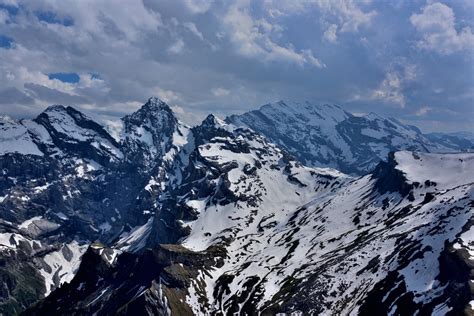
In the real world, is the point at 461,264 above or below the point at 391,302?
above

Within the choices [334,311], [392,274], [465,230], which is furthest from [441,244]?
[334,311]

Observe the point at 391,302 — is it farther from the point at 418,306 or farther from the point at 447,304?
the point at 447,304

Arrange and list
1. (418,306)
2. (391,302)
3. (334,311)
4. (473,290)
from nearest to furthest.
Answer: (473,290) → (418,306) → (391,302) → (334,311)

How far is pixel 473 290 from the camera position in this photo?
152 meters

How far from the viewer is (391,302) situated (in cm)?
17888

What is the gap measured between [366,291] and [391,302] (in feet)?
67.9

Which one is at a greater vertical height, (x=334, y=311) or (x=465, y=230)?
(x=465, y=230)

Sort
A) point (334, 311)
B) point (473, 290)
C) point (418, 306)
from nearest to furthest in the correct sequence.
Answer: point (473, 290), point (418, 306), point (334, 311)

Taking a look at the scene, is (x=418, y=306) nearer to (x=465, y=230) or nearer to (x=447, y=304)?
(x=447, y=304)

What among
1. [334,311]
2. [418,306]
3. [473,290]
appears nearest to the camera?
A: [473,290]

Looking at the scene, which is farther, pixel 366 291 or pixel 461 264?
pixel 366 291

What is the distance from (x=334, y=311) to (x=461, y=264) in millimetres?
56833

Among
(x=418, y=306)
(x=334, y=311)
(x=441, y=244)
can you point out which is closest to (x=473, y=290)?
(x=418, y=306)

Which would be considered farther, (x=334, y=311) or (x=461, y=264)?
(x=334, y=311)
